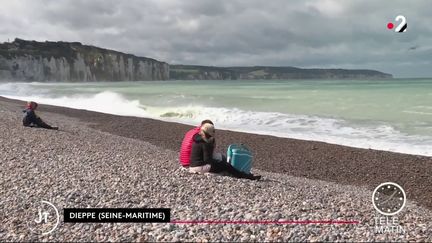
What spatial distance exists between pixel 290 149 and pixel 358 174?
3.69 meters

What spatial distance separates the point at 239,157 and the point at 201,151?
1.01m

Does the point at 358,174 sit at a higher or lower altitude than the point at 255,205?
lower

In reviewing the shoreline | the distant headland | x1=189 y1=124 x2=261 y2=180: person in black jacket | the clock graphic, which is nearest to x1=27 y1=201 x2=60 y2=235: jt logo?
x1=189 y1=124 x2=261 y2=180: person in black jacket

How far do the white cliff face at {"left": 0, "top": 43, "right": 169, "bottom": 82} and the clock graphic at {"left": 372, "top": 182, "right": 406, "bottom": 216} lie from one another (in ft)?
372

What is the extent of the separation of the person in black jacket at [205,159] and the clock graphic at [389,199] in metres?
2.73

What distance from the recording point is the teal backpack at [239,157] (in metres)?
9.23

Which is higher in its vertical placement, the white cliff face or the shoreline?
the white cliff face

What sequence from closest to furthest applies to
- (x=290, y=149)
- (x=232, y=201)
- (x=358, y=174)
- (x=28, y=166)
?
1. (x=232, y=201)
2. (x=28, y=166)
3. (x=358, y=174)
4. (x=290, y=149)

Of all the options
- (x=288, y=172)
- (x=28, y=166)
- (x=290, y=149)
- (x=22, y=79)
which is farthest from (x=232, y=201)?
(x=22, y=79)

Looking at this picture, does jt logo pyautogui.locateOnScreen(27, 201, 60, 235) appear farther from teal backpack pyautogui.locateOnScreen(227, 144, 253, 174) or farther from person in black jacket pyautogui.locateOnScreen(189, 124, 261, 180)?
teal backpack pyautogui.locateOnScreen(227, 144, 253, 174)

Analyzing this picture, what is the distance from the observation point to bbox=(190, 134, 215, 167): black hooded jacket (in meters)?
8.60

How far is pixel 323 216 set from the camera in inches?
246

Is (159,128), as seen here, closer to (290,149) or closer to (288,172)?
(290,149)

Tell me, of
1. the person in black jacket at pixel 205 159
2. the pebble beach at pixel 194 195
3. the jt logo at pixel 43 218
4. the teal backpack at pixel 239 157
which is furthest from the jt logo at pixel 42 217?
the teal backpack at pixel 239 157
